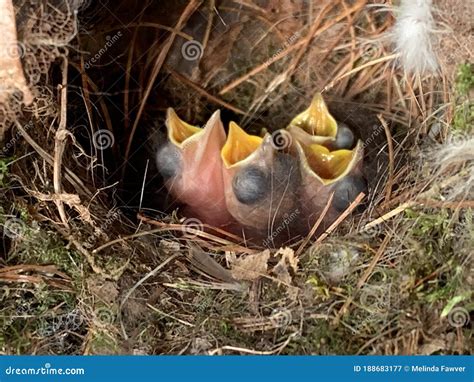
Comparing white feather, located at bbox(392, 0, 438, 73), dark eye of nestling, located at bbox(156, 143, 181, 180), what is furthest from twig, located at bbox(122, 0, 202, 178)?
white feather, located at bbox(392, 0, 438, 73)

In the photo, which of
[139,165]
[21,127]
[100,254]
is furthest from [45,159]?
[139,165]

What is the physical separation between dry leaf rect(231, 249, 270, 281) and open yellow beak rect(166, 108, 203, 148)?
0.36 meters

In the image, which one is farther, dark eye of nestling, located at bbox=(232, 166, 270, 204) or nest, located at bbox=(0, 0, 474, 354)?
dark eye of nestling, located at bbox=(232, 166, 270, 204)

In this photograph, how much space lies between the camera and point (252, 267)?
1517 mm

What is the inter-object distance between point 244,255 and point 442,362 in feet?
1.53

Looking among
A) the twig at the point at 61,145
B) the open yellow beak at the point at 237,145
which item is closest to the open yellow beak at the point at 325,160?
the open yellow beak at the point at 237,145

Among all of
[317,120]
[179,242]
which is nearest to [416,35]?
[317,120]

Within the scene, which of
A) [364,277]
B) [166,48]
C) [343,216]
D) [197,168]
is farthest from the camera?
[166,48]

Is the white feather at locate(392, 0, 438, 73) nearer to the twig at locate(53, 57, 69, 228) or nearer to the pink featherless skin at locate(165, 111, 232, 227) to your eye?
the pink featherless skin at locate(165, 111, 232, 227)

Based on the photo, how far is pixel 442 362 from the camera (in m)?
1.33

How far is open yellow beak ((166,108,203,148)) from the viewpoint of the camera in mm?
1753

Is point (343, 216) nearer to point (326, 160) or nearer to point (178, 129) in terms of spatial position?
point (326, 160)

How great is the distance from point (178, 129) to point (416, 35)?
23.1 inches

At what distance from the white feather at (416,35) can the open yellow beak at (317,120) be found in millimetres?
211
